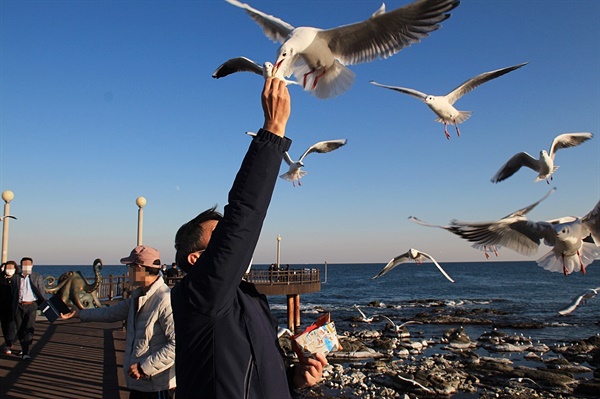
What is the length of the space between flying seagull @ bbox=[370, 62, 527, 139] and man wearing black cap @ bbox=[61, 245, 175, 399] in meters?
3.75

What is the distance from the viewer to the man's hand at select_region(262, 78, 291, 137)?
53.8 inches

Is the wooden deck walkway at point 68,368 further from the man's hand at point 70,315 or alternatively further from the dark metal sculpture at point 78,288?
the man's hand at point 70,315

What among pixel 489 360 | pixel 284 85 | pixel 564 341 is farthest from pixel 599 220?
pixel 564 341

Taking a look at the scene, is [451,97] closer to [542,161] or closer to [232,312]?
[542,161]

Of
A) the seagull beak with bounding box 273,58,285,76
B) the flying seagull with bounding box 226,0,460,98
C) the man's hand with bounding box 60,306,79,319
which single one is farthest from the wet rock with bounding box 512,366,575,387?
the man's hand with bounding box 60,306,79,319

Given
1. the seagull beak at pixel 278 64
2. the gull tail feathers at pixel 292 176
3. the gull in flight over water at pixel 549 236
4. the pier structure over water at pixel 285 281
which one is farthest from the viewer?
the pier structure over water at pixel 285 281

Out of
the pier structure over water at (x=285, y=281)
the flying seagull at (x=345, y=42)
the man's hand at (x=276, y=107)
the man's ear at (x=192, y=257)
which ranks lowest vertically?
the pier structure over water at (x=285, y=281)

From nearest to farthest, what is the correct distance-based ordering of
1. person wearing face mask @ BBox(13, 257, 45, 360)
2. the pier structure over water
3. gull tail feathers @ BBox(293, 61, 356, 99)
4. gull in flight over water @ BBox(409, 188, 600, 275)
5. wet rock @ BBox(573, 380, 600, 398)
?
gull tail feathers @ BBox(293, 61, 356, 99), gull in flight over water @ BBox(409, 188, 600, 275), person wearing face mask @ BBox(13, 257, 45, 360), wet rock @ BBox(573, 380, 600, 398), the pier structure over water

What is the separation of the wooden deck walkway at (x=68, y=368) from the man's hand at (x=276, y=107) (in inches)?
196

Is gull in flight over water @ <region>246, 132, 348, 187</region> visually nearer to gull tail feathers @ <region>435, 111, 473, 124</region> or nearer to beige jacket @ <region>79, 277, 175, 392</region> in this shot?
gull tail feathers @ <region>435, 111, 473, 124</region>

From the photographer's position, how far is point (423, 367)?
1288 cm

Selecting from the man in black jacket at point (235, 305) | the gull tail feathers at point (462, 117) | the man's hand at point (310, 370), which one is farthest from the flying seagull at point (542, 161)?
the man in black jacket at point (235, 305)

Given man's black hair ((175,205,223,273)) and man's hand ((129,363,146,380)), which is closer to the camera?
man's black hair ((175,205,223,273))

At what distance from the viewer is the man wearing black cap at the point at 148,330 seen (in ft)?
9.36
